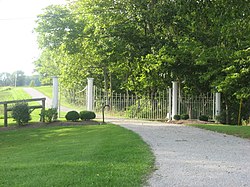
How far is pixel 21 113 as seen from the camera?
16.5 meters

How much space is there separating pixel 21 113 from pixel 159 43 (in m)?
8.46

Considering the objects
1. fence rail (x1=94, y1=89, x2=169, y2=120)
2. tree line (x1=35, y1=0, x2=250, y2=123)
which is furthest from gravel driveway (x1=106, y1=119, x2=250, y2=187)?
fence rail (x1=94, y1=89, x2=169, y2=120)

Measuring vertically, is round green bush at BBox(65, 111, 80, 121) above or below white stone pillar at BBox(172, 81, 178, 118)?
below

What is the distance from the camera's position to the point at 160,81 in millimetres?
22906

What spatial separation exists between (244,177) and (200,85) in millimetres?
17399

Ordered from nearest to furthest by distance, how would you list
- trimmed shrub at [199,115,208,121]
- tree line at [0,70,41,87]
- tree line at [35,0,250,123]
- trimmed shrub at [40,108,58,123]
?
trimmed shrub at [40,108,58,123] → tree line at [35,0,250,123] → trimmed shrub at [199,115,208,121] → tree line at [0,70,41,87]

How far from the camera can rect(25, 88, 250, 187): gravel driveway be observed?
559cm

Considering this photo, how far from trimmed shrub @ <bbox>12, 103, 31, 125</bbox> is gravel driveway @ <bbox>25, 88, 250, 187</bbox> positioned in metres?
7.89

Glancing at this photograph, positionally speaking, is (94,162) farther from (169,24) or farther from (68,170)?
(169,24)

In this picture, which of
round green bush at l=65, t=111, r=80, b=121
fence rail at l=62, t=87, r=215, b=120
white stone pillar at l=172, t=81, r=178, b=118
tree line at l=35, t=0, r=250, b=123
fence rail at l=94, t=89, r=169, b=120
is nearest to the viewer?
round green bush at l=65, t=111, r=80, b=121

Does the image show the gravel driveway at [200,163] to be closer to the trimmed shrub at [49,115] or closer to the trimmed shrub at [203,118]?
the trimmed shrub at [49,115]

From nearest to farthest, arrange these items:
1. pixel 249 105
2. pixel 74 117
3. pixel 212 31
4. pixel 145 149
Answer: pixel 145 149
pixel 74 117
pixel 212 31
pixel 249 105

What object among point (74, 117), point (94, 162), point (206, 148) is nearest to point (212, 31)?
point (74, 117)

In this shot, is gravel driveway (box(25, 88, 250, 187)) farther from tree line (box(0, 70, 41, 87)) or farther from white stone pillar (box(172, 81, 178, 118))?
tree line (box(0, 70, 41, 87))
